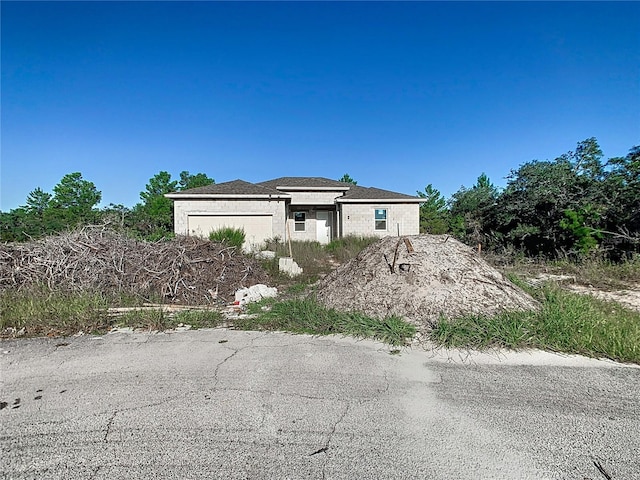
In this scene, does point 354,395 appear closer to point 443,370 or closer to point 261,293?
point 443,370

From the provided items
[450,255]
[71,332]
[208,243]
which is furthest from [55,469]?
[208,243]

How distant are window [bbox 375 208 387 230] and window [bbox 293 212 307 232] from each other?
439 centimetres

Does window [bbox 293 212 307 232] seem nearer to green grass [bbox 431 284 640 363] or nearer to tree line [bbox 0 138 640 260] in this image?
tree line [bbox 0 138 640 260]

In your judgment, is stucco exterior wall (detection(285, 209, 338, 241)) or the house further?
stucco exterior wall (detection(285, 209, 338, 241))

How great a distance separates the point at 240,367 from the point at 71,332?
3.12m

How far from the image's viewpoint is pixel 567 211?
1098 cm

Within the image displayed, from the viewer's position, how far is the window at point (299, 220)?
750 inches

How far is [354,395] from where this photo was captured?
9.55 ft

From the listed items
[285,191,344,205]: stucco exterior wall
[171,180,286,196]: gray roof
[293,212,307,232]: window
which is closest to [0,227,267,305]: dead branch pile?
[171,180,286,196]: gray roof

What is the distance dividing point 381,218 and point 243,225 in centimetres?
794

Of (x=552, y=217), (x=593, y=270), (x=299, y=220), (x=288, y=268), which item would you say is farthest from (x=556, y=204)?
(x=299, y=220)

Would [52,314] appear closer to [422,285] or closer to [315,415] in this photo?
[315,415]

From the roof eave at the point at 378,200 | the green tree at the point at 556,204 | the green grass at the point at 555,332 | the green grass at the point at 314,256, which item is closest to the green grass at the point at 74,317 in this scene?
the green grass at the point at 314,256

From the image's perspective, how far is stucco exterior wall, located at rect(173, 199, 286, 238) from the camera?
48.8 ft
